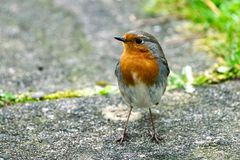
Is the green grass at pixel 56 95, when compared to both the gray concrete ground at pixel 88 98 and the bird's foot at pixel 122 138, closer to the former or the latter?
the gray concrete ground at pixel 88 98

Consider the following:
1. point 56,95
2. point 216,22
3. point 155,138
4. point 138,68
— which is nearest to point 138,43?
point 138,68

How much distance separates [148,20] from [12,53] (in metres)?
1.52

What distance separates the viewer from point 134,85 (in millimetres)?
3777

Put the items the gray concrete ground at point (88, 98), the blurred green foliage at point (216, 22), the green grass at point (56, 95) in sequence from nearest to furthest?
the gray concrete ground at point (88, 98) → the green grass at point (56, 95) → the blurred green foliage at point (216, 22)

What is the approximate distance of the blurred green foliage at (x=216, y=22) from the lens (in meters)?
4.77

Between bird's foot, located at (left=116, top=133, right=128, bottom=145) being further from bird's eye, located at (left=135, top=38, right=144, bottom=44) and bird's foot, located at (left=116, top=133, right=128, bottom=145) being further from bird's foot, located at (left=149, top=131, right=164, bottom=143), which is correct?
bird's eye, located at (left=135, top=38, right=144, bottom=44)

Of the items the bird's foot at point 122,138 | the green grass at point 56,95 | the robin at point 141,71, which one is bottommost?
the bird's foot at point 122,138

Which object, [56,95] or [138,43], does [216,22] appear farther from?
[138,43]

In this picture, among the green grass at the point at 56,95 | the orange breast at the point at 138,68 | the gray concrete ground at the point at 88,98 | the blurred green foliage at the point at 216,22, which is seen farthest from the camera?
the blurred green foliage at the point at 216,22

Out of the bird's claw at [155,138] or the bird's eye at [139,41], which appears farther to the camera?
the bird's eye at [139,41]

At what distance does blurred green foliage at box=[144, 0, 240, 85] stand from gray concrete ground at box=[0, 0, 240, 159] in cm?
13

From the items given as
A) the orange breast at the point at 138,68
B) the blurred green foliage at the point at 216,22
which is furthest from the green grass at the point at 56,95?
the orange breast at the point at 138,68

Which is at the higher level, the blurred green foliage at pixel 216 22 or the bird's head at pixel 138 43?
the bird's head at pixel 138 43

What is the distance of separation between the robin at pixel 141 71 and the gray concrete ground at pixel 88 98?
0.24m
